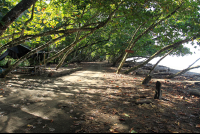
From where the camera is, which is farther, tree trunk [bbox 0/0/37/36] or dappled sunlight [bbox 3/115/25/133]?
tree trunk [bbox 0/0/37/36]

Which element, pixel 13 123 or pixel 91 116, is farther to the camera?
pixel 91 116

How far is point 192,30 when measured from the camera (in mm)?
10383

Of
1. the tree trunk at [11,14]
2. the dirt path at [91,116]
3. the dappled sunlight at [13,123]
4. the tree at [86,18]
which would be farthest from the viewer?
the tree at [86,18]

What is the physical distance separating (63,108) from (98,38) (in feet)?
54.9

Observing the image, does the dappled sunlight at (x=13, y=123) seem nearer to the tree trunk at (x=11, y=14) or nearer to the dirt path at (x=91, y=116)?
the dirt path at (x=91, y=116)

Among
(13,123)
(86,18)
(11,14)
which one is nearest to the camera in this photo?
(13,123)

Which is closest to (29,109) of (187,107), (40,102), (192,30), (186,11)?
(40,102)

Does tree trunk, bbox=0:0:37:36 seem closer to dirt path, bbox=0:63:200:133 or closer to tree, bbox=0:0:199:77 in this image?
tree, bbox=0:0:199:77

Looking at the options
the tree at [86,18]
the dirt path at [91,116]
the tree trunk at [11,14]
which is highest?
the tree at [86,18]

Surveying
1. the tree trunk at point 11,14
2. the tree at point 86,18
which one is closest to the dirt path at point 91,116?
the tree trunk at point 11,14

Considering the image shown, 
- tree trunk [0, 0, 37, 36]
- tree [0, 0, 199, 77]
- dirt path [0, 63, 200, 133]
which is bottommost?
dirt path [0, 63, 200, 133]

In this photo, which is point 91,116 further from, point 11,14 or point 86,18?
point 86,18

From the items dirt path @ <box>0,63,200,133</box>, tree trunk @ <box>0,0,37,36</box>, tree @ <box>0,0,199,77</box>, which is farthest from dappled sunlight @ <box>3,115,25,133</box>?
tree @ <box>0,0,199,77</box>

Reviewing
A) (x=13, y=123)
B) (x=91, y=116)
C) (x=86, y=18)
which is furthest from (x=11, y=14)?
(x=86, y=18)
